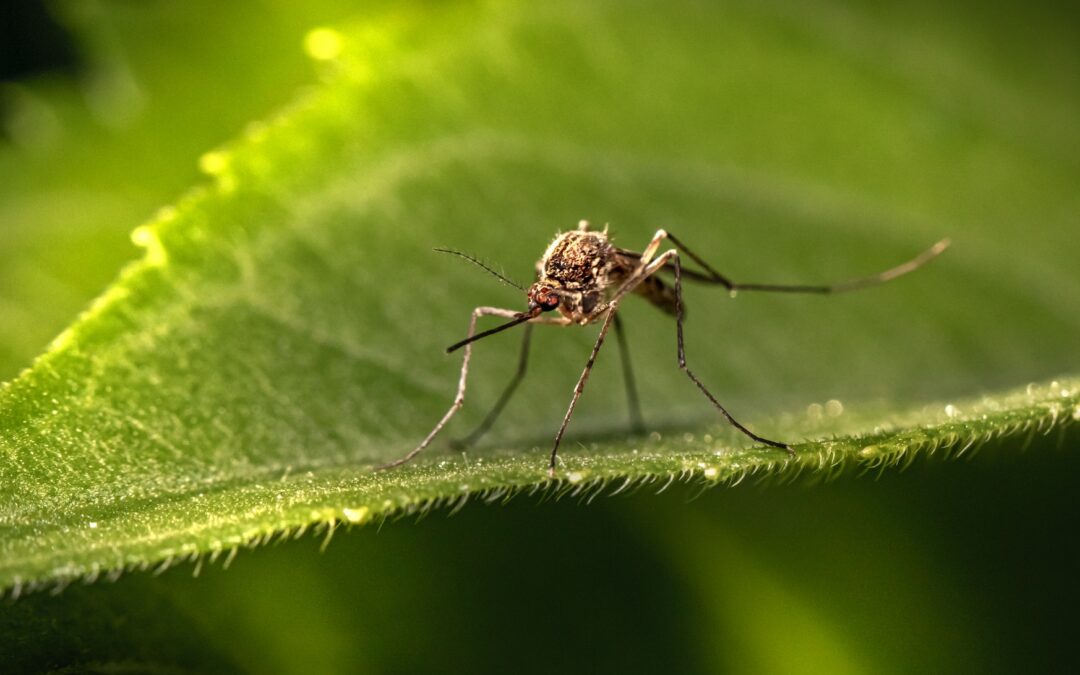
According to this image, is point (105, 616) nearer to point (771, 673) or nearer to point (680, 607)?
point (680, 607)

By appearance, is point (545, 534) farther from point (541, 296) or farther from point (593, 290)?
point (593, 290)

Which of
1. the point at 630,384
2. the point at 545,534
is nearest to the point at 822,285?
the point at 630,384

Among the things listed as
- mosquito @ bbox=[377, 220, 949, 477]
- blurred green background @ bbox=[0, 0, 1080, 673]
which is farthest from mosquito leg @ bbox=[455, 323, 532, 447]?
blurred green background @ bbox=[0, 0, 1080, 673]

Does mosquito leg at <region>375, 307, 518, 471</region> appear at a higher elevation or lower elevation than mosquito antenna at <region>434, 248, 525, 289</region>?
lower

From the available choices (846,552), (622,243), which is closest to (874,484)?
(846,552)

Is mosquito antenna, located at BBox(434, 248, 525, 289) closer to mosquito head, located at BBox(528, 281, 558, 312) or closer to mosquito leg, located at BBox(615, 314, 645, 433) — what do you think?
mosquito head, located at BBox(528, 281, 558, 312)

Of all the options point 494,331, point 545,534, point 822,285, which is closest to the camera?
point 545,534
